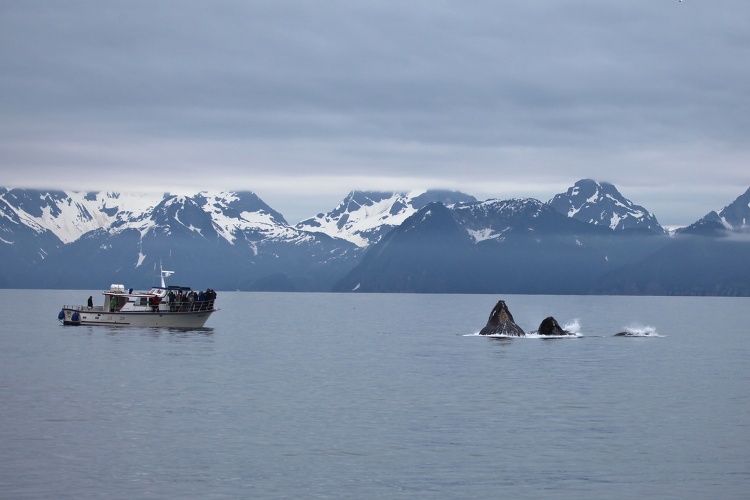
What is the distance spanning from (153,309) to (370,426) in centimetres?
9728

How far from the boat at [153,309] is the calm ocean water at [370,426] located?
133 feet

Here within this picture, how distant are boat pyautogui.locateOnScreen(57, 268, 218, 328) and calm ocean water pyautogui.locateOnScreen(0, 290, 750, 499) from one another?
4058cm

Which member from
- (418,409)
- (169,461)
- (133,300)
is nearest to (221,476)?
(169,461)

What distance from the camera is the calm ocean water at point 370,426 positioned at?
147 ft

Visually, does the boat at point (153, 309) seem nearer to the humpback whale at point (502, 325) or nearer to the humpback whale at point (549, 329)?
the humpback whale at point (502, 325)

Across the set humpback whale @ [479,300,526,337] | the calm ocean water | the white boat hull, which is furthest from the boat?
the calm ocean water

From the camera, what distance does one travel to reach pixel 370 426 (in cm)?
5925

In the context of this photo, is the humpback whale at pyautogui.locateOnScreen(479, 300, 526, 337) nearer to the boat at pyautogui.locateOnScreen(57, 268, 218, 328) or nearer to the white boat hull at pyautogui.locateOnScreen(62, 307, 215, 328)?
the boat at pyautogui.locateOnScreen(57, 268, 218, 328)

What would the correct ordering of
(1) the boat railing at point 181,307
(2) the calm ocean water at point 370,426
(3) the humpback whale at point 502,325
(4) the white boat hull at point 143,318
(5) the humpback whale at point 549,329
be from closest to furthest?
(2) the calm ocean water at point 370,426
(5) the humpback whale at point 549,329
(3) the humpback whale at point 502,325
(1) the boat railing at point 181,307
(4) the white boat hull at point 143,318

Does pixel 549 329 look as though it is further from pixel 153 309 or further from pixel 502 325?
pixel 153 309

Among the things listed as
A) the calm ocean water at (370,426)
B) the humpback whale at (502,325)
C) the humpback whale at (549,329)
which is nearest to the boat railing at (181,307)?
the humpback whale at (502,325)

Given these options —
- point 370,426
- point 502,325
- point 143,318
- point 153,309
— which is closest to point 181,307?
point 153,309

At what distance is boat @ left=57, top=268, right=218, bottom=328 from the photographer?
152 metres

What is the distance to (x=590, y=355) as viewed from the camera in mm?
113375
